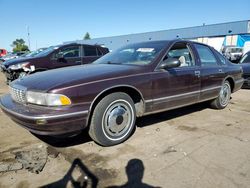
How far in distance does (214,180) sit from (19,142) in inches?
109

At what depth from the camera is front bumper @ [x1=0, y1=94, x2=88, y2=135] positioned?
2846 millimetres

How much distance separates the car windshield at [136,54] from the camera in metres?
4.06

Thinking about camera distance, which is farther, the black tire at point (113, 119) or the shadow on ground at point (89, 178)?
the black tire at point (113, 119)

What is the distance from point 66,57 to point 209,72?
530cm

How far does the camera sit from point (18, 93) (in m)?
3.35

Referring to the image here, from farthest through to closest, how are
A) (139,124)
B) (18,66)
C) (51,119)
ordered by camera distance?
(18,66) < (139,124) < (51,119)

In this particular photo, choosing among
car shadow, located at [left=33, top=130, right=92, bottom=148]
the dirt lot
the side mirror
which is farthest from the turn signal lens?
the side mirror

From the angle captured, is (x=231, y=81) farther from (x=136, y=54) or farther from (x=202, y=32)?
(x=202, y=32)

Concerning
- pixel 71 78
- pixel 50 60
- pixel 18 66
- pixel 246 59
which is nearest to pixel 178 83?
pixel 71 78

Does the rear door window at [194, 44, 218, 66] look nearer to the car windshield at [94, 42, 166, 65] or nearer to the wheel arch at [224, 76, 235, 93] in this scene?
the wheel arch at [224, 76, 235, 93]

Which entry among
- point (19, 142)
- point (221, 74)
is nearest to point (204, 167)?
point (19, 142)

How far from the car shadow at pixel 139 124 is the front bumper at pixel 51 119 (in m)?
0.62

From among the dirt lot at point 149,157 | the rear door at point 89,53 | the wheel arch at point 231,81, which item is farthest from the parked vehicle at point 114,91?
the rear door at point 89,53

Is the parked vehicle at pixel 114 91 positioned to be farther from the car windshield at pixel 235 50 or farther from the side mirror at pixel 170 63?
the car windshield at pixel 235 50
